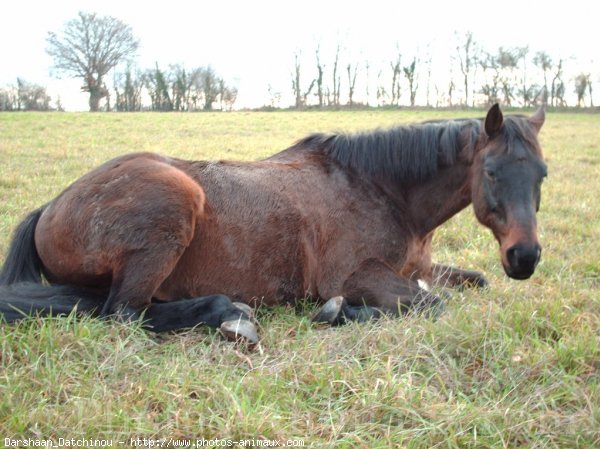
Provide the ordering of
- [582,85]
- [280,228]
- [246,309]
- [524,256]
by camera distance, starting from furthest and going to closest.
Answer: [582,85] < [280,228] < [246,309] < [524,256]

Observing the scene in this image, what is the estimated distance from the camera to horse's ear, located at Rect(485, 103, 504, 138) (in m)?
3.90

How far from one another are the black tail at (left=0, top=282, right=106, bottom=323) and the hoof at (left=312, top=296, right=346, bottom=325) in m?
1.48

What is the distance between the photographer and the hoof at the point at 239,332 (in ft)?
11.1

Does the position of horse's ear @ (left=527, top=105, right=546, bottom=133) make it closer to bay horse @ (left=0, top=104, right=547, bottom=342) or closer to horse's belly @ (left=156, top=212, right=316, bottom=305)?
bay horse @ (left=0, top=104, right=547, bottom=342)

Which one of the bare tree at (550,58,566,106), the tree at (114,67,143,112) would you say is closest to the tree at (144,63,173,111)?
the tree at (114,67,143,112)

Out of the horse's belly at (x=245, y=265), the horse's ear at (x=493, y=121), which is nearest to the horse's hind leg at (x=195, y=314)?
the horse's belly at (x=245, y=265)

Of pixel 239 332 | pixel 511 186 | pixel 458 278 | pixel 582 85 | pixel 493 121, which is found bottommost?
pixel 458 278

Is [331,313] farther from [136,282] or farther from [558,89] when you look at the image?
[558,89]

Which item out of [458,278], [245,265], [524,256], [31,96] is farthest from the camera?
[31,96]

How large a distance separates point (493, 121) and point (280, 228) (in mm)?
1719

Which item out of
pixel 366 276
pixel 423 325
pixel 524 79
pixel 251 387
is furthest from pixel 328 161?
pixel 524 79

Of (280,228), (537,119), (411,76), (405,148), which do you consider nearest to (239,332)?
(280,228)

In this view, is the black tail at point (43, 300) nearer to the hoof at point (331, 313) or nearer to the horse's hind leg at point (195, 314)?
the horse's hind leg at point (195, 314)

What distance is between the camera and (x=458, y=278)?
4.93 meters
